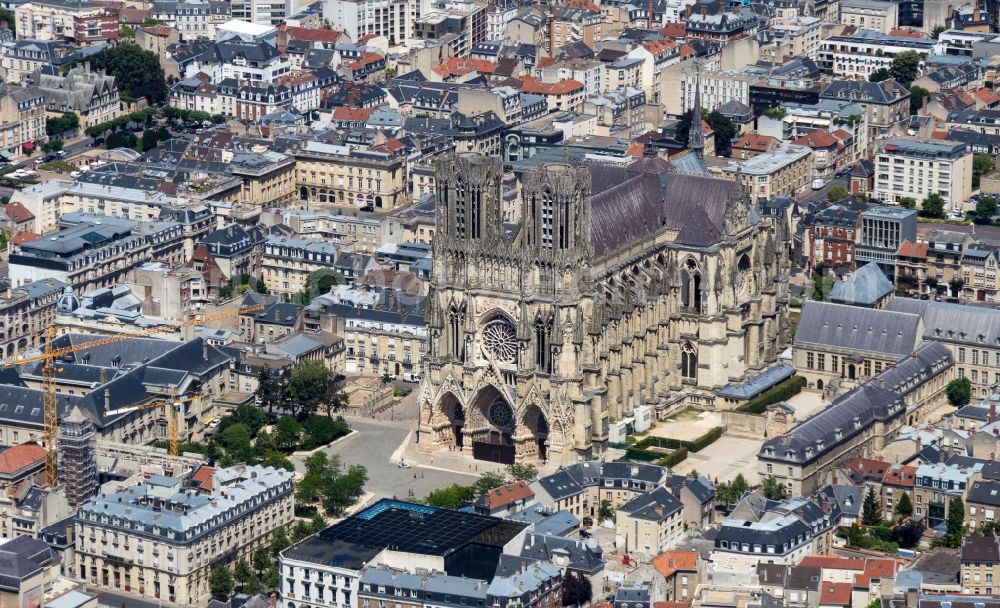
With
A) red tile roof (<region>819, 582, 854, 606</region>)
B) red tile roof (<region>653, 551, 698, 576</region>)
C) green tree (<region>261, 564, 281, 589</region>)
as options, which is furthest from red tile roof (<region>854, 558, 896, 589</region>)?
green tree (<region>261, 564, 281, 589</region>)

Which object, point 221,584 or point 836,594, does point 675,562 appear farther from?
point 221,584

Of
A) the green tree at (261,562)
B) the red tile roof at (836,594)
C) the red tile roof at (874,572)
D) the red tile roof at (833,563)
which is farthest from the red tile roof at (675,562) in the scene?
the green tree at (261,562)

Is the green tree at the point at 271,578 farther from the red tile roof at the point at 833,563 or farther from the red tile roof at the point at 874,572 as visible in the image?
the red tile roof at the point at 874,572

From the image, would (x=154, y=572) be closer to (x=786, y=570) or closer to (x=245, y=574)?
(x=245, y=574)

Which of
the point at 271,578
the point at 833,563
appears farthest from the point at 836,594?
the point at 271,578

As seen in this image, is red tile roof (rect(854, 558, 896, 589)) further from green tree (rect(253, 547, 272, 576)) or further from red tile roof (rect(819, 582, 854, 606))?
green tree (rect(253, 547, 272, 576))
